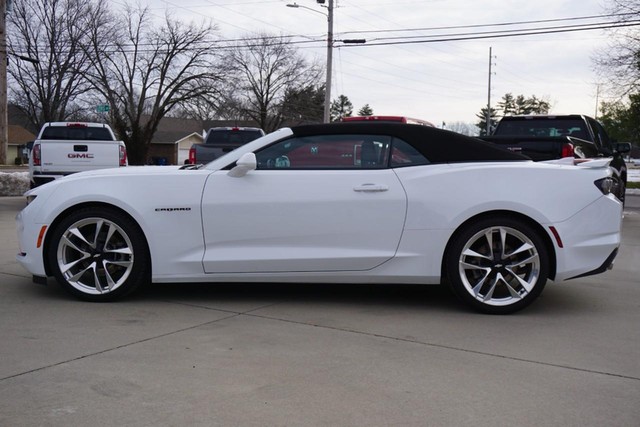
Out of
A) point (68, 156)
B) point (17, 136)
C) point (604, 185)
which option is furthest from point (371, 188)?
point (17, 136)

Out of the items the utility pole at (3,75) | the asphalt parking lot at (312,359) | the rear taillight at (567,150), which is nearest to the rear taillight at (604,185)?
the asphalt parking lot at (312,359)

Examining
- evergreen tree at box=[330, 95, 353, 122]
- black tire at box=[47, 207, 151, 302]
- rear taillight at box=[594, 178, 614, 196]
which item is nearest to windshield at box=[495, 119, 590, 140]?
rear taillight at box=[594, 178, 614, 196]

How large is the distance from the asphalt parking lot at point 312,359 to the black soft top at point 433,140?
123 cm

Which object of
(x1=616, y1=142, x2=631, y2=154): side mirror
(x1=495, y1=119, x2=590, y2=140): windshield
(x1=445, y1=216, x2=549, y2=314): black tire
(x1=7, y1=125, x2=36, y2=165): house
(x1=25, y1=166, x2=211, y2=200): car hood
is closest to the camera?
(x1=445, y1=216, x2=549, y2=314): black tire

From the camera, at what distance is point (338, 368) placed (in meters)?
3.94

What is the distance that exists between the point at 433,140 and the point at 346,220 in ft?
3.23

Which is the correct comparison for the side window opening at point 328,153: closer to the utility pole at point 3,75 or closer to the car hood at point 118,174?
the car hood at point 118,174

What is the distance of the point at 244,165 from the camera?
532 cm

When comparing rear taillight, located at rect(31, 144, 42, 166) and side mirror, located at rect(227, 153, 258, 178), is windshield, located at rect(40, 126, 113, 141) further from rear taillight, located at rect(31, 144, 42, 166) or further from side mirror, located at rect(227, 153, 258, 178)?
side mirror, located at rect(227, 153, 258, 178)

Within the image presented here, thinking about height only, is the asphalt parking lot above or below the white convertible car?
below

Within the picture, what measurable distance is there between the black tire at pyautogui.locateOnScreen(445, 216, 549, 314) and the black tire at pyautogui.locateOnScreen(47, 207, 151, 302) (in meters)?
2.49

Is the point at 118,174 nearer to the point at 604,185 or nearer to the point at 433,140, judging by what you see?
the point at 433,140

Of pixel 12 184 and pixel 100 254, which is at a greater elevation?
pixel 12 184

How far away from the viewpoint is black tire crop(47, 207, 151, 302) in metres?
5.44
